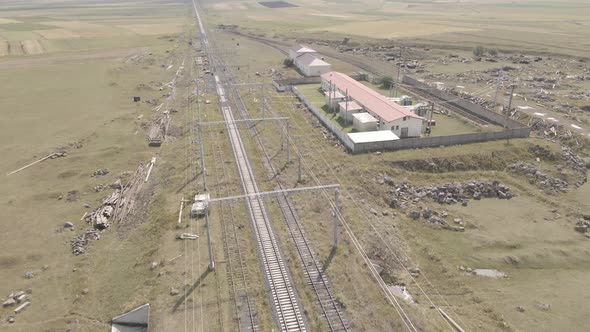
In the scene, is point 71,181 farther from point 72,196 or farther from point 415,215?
point 415,215

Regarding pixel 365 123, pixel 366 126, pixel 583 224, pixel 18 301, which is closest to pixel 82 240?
pixel 18 301

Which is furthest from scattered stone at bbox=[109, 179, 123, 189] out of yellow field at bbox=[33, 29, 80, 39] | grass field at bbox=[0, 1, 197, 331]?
yellow field at bbox=[33, 29, 80, 39]

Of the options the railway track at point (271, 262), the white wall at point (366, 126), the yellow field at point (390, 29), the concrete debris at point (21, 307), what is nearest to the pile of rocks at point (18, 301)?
the concrete debris at point (21, 307)

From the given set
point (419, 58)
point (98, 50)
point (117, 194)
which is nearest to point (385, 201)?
point (117, 194)

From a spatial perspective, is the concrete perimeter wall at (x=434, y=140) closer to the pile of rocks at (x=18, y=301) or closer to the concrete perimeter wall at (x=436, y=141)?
the concrete perimeter wall at (x=436, y=141)

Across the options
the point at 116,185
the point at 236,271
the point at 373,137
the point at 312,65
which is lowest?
the point at 236,271

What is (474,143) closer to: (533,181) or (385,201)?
(533,181)
